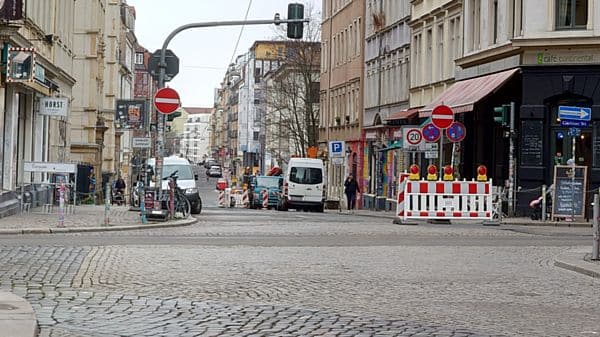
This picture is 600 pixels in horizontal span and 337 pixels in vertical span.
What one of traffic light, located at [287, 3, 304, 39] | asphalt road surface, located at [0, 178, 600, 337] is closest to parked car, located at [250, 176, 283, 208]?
traffic light, located at [287, 3, 304, 39]

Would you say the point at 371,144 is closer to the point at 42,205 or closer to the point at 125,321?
the point at 42,205

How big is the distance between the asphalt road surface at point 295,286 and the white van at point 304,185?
3138 centimetres

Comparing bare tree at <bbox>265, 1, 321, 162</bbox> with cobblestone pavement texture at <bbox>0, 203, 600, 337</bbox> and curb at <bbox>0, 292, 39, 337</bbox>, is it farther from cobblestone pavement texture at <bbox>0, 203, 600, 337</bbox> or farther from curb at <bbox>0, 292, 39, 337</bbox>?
curb at <bbox>0, 292, 39, 337</bbox>

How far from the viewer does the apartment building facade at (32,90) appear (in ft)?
96.8

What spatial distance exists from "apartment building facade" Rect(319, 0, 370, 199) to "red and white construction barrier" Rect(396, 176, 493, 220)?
32635mm

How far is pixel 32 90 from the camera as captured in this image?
34.7m

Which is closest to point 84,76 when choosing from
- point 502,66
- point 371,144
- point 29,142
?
point 371,144

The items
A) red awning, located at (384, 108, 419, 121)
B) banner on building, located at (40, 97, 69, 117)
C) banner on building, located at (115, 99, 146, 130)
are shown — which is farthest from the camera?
banner on building, located at (115, 99, 146, 130)

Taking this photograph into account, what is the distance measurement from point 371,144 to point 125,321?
2069 inches

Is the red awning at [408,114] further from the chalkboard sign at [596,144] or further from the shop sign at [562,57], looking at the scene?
the chalkboard sign at [596,144]

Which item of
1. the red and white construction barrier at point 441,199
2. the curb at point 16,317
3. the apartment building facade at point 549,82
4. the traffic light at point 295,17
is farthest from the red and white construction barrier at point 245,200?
the curb at point 16,317

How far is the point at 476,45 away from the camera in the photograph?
42.3 metres

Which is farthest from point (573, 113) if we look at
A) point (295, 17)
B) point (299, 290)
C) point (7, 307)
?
point (7, 307)

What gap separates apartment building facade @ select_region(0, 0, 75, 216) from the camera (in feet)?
96.8
